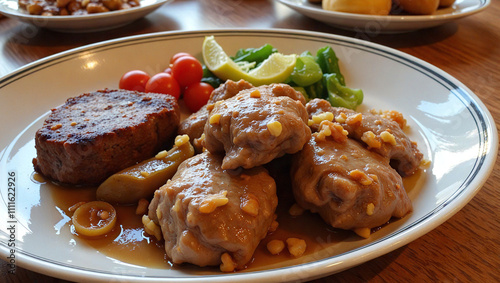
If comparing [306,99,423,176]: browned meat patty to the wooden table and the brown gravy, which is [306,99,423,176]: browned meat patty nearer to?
the brown gravy

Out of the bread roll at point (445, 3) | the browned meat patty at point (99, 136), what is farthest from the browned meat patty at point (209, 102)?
the bread roll at point (445, 3)

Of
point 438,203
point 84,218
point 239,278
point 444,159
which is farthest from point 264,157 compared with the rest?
point 444,159

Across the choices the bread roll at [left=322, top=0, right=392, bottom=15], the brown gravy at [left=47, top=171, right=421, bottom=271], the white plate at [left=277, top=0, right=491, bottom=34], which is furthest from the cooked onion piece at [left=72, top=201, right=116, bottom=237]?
the bread roll at [left=322, top=0, right=392, bottom=15]

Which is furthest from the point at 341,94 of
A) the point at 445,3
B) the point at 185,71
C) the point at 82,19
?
the point at 82,19

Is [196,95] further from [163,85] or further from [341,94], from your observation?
[341,94]

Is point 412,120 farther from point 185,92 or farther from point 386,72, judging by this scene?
point 185,92

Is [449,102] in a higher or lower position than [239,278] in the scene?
lower
